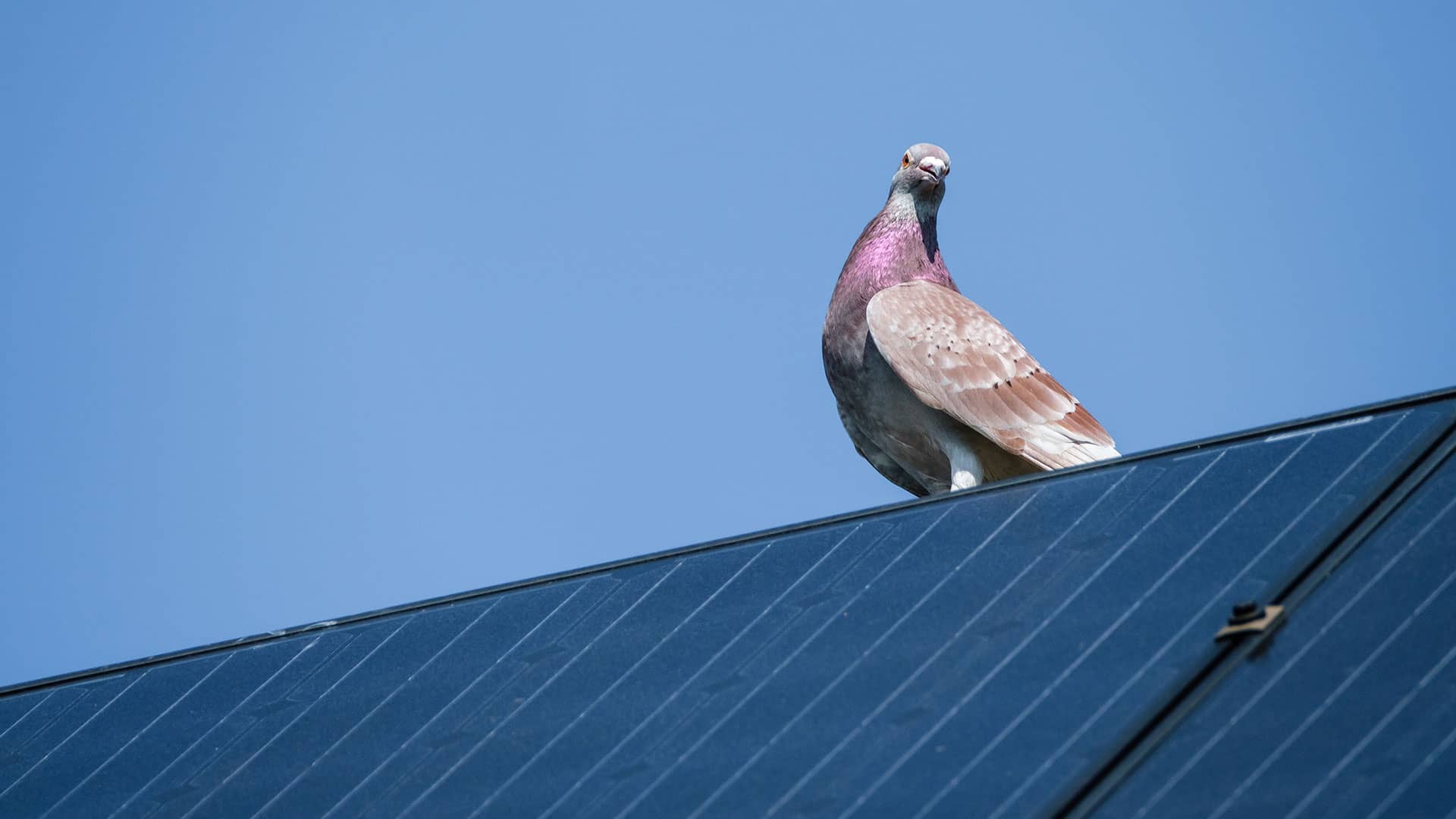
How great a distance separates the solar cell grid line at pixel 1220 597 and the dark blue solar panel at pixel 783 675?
1 centimetres

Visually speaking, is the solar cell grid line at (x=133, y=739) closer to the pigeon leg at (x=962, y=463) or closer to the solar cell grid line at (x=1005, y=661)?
the solar cell grid line at (x=1005, y=661)

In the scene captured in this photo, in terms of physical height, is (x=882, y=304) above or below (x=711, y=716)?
above

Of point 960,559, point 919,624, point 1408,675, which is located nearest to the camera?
point 1408,675

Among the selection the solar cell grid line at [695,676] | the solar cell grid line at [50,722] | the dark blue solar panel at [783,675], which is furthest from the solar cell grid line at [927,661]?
the solar cell grid line at [50,722]

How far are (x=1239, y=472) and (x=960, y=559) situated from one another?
46.8 inches

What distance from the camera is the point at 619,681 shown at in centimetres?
880

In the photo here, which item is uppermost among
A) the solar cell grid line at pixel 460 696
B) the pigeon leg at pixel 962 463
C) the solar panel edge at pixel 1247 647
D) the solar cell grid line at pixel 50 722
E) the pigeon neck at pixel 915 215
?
the pigeon neck at pixel 915 215

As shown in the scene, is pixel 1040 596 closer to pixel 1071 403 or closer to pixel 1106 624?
pixel 1106 624

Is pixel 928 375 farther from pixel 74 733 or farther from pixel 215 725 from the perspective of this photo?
pixel 74 733

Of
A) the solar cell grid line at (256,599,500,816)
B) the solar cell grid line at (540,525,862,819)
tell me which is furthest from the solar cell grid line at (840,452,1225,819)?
the solar cell grid line at (256,599,500,816)

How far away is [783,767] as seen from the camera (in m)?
7.51

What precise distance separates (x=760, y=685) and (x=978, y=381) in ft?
20.3

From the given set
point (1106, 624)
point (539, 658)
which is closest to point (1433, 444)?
point (1106, 624)

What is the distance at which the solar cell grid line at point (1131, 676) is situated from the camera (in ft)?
22.5
